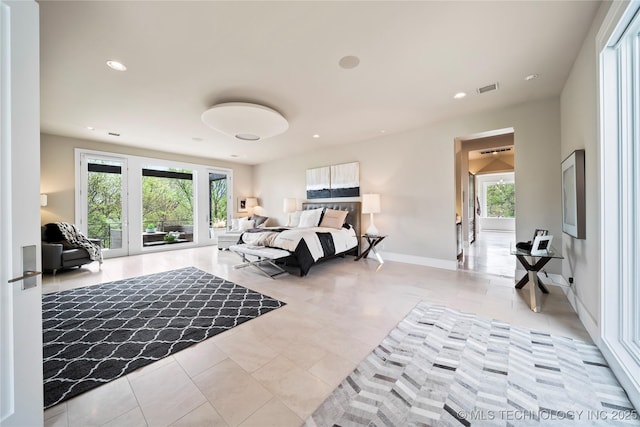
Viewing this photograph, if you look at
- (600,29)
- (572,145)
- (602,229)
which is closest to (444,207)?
(572,145)

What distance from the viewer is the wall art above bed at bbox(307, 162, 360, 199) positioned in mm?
5711

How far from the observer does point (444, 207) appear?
4.42 m

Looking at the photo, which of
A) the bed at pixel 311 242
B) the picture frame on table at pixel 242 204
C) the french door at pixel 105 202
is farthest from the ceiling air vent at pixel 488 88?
the french door at pixel 105 202

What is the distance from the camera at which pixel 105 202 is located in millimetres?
5641

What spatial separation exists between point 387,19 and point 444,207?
3380mm

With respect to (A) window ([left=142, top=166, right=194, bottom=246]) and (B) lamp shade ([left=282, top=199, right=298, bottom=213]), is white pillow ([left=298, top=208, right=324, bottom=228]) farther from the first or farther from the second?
(A) window ([left=142, top=166, right=194, bottom=246])

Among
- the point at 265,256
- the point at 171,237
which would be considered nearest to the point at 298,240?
the point at 265,256

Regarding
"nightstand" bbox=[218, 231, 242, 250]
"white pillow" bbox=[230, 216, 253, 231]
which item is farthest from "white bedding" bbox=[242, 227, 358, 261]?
"white pillow" bbox=[230, 216, 253, 231]

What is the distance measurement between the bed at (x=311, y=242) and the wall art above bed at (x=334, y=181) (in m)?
0.46

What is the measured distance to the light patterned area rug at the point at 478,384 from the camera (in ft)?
4.29

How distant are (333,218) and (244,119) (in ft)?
9.52

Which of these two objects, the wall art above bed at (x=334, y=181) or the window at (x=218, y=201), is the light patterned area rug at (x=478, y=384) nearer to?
the wall art above bed at (x=334, y=181)

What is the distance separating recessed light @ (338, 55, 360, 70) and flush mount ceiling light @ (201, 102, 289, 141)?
1.16 meters

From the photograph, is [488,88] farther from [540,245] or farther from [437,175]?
[540,245]
